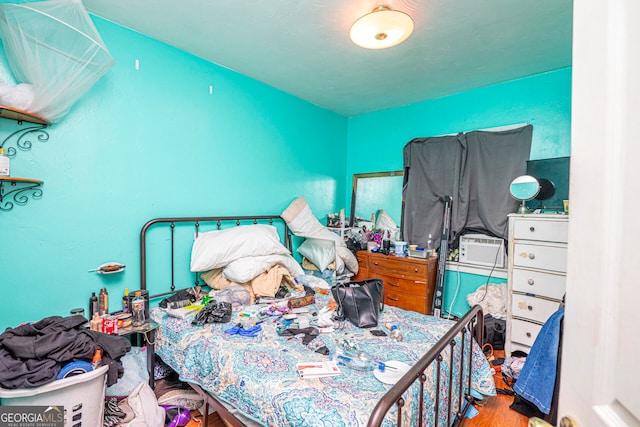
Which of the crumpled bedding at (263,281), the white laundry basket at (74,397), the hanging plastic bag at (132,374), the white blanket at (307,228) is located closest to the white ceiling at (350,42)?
the white blanket at (307,228)

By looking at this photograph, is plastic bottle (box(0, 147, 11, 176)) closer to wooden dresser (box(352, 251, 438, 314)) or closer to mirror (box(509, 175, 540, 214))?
wooden dresser (box(352, 251, 438, 314))

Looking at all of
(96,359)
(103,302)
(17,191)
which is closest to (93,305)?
(103,302)

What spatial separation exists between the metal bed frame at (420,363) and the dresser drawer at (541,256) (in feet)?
2.67

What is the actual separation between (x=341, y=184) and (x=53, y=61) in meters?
3.22

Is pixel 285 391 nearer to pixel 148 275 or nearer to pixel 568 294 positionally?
pixel 568 294

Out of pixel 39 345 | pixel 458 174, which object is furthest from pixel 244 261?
pixel 458 174

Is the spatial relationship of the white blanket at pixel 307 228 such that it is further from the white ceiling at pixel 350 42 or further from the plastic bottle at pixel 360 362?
the plastic bottle at pixel 360 362

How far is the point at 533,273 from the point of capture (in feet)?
7.66

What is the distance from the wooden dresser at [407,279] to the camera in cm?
299

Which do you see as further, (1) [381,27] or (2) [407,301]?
(2) [407,301]

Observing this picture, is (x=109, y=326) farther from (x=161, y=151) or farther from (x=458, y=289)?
(x=458, y=289)

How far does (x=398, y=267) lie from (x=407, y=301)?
15.0 inches

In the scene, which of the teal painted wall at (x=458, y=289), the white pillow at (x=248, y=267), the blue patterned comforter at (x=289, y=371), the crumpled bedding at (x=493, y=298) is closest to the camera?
the blue patterned comforter at (x=289, y=371)

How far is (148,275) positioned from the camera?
2242mm
